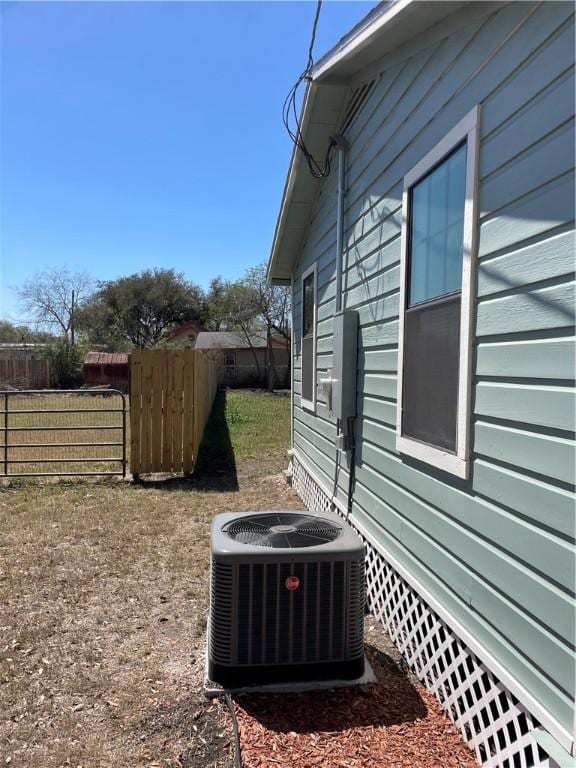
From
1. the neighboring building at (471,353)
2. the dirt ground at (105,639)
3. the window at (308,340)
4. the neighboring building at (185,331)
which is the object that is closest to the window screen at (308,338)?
the window at (308,340)

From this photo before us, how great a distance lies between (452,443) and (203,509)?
4.38 m

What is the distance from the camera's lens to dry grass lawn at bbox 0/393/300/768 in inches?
95.6

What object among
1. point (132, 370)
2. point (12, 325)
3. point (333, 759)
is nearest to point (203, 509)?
point (132, 370)

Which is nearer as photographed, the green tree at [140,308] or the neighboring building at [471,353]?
→ the neighboring building at [471,353]

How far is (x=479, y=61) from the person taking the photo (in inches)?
94.1

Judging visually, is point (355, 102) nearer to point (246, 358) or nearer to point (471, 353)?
point (471, 353)

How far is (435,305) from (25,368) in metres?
29.2

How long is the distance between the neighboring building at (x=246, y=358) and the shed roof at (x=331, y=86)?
2498cm

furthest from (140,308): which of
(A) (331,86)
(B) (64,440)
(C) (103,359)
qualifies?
(A) (331,86)

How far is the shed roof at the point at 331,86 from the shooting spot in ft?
9.18

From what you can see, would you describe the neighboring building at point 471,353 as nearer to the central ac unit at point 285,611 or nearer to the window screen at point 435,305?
the window screen at point 435,305

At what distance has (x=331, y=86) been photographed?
4.31 meters

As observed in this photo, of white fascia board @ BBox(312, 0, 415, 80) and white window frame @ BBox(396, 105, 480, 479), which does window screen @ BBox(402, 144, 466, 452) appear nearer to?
white window frame @ BBox(396, 105, 480, 479)

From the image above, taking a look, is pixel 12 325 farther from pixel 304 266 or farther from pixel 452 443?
pixel 452 443
